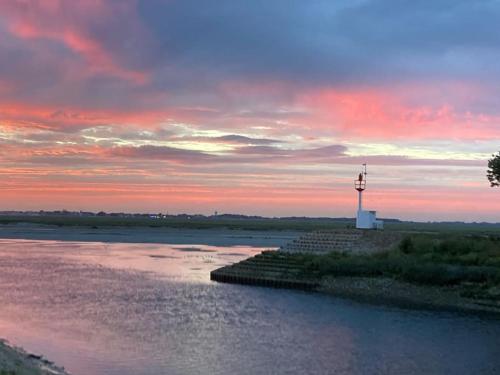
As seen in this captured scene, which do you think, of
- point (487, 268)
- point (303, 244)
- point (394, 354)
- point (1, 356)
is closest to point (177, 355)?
point (1, 356)

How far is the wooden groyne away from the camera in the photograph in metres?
42.0

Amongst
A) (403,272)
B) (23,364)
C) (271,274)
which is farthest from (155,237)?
(23,364)

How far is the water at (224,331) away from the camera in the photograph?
20.7 meters

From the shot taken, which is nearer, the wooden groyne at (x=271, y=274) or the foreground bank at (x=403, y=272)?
the foreground bank at (x=403, y=272)

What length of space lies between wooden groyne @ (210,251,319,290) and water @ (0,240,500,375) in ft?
6.96

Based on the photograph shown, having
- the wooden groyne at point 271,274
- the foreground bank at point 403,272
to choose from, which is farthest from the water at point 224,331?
the foreground bank at point 403,272

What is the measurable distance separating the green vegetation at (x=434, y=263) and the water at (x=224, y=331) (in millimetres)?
4499

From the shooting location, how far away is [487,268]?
36875mm

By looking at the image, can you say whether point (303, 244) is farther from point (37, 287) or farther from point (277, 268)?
point (37, 287)

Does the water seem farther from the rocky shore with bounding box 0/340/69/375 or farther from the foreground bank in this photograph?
the foreground bank

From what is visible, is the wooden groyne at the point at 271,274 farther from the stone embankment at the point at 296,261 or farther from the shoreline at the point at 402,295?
the shoreline at the point at 402,295

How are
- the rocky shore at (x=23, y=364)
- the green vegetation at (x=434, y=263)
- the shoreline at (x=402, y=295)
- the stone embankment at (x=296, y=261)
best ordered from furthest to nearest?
the stone embankment at (x=296, y=261), the green vegetation at (x=434, y=263), the shoreline at (x=402, y=295), the rocky shore at (x=23, y=364)

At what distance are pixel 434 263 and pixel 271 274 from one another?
37.6 feet

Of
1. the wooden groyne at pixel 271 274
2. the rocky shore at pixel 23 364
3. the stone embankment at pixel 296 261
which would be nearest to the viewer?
the rocky shore at pixel 23 364
